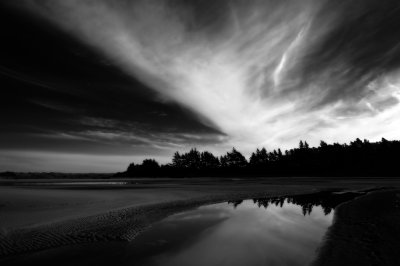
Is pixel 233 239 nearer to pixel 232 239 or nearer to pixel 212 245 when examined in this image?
pixel 232 239

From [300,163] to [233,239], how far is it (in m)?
126

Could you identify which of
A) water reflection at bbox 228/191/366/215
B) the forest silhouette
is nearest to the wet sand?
water reflection at bbox 228/191/366/215

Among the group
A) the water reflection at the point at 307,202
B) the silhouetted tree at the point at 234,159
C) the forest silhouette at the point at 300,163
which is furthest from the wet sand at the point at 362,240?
the silhouetted tree at the point at 234,159

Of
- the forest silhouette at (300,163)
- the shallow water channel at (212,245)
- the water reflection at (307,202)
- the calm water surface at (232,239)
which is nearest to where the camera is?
the shallow water channel at (212,245)

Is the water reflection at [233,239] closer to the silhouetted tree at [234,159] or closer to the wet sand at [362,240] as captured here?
the wet sand at [362,240]

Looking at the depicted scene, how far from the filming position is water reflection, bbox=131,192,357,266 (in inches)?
302

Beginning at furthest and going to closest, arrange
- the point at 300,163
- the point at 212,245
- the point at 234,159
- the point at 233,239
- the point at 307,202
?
the point at 234,159 → the point at 300,163 → the point at 307,202 → the point at 233,239 → the point at 212,245

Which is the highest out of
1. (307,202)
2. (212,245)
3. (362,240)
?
(307,202)

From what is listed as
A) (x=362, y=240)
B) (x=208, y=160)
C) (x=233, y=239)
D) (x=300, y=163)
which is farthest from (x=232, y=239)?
(x=208, y=160)

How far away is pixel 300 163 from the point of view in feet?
412

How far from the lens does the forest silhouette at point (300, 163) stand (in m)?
101

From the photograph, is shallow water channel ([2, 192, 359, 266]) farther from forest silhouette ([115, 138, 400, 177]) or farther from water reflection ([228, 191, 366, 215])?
forest silhouette ([115, 138, 400, 177])

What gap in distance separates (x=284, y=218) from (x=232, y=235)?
496cm

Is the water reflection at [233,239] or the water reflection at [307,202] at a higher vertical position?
the water reflection at [307,202]
